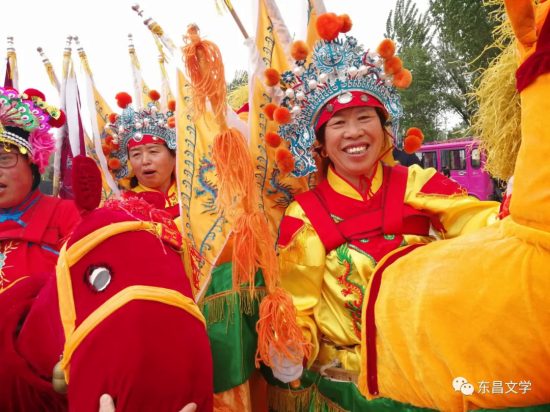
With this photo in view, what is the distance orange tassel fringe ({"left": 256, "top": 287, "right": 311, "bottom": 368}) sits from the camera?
184 centimetres

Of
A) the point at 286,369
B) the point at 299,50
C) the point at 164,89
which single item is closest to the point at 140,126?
the point at 164,89

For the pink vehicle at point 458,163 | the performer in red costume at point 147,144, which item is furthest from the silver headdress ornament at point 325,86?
the pink vehicle at point 458,163

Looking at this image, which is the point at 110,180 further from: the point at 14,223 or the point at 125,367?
the point at 125,367

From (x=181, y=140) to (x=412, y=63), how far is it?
18.7 metres

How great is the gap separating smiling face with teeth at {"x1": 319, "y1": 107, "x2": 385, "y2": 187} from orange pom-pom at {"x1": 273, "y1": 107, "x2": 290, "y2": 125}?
8.3 inches

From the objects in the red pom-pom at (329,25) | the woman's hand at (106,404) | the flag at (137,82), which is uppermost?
the flag at (137,82)

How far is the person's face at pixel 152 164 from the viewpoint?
4262mm

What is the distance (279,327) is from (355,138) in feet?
3.24

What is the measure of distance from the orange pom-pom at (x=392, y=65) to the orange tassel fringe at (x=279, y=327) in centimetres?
125

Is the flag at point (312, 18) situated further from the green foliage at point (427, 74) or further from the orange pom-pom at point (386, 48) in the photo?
the green foliage at point (427, 74)

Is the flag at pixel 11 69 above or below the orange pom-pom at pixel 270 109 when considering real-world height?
above

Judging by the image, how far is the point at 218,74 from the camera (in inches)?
61.9

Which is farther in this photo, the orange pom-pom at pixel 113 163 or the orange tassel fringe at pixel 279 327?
the orange pom-pom at pixel 113 163

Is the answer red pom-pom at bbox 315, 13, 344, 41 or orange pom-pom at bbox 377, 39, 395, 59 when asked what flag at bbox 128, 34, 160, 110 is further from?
orange pom-pom at bbox 377, 39, 395, 59
